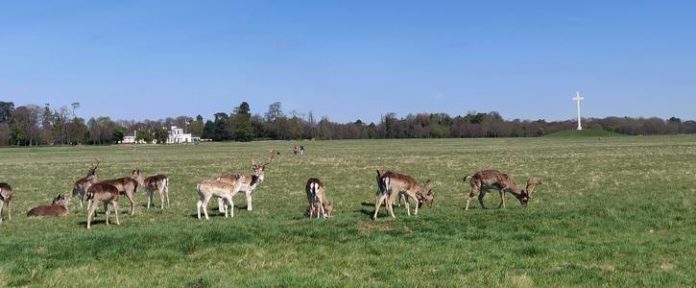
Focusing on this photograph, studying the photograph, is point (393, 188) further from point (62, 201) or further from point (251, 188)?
point (62, 201)

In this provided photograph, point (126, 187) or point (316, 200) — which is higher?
point (126, 187)

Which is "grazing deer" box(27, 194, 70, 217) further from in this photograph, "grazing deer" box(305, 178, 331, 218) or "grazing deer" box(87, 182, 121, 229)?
"grazing deer" box(305, 178, 331, 218)

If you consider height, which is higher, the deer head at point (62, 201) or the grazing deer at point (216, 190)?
the grazing deer at point (216, 190)

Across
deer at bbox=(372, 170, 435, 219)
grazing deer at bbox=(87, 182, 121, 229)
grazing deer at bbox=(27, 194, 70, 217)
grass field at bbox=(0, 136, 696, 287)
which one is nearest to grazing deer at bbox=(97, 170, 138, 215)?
grass field at bbox=(0, 136, 696, 287)

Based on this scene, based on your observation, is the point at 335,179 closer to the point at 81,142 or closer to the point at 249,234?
the point at 249,234

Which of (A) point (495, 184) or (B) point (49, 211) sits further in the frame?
(B) point (49, 211)

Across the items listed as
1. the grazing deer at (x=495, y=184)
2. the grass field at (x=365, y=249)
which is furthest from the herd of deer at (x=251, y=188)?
the grass field at (x=365, y=249)

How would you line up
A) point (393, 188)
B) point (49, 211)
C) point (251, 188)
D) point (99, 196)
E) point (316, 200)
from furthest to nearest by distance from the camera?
point (251, 188) → point (49, 211) → point (316, 200) → point (393, 188) → point (99, 196)

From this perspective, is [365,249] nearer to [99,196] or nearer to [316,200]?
[316,200]

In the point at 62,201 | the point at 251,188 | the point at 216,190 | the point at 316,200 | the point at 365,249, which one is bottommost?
the point at 365,249

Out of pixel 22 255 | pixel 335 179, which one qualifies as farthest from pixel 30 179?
pixel 22 255

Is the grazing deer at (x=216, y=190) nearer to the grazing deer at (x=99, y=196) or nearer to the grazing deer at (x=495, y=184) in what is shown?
the grazing deer at (x=99, y=196)

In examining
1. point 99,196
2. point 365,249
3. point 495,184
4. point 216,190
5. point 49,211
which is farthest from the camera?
point 49,211

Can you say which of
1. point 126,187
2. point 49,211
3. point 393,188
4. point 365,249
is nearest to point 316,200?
point 393,188
